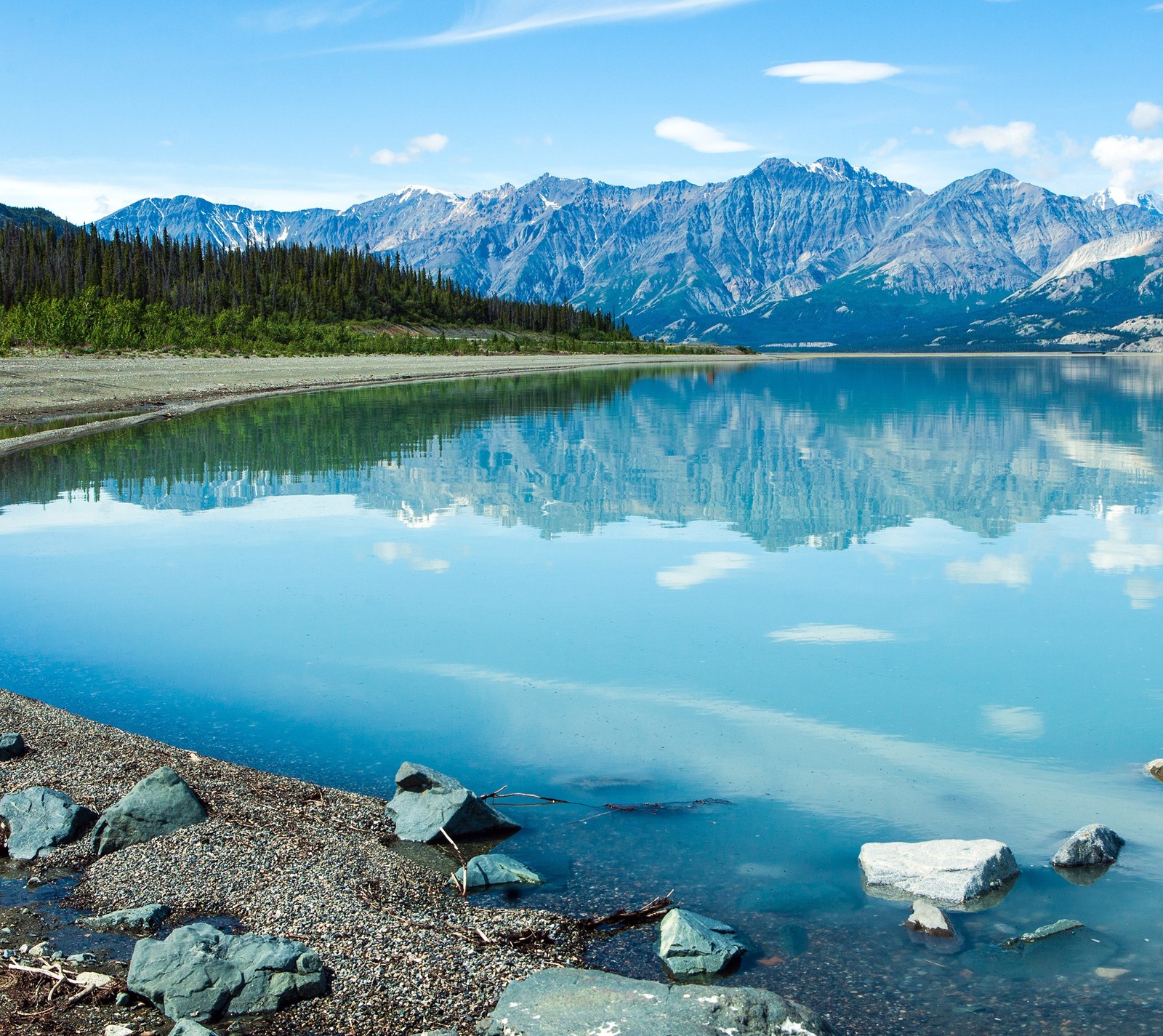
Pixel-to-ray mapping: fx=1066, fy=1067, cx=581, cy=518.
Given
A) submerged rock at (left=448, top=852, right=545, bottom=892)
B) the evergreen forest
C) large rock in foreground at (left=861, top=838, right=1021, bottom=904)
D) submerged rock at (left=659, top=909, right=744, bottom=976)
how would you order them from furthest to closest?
1. the evergreen forest
2. submerged rock at (left=448, top=852, right=545, bottom=892)
3. large rock in foreground at (left=861, top=838, right=1021, bottom=904)
4. submerged rock at (left=659, top=909, right=744, bottom=976)

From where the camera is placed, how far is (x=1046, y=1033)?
5.93 meters

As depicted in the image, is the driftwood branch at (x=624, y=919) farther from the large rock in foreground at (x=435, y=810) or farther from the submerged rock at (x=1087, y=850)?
the submerged rock at (x=1087, y=850)

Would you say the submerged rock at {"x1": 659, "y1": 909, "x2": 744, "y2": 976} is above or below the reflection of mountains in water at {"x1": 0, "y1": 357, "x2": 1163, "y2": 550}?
below

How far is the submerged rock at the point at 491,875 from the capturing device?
754 cm

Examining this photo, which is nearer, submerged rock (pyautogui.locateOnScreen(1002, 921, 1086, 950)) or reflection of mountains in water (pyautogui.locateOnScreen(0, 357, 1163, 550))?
submerged rock (pyautogui.locateOnScreen(1002, 921, 1086, 950))

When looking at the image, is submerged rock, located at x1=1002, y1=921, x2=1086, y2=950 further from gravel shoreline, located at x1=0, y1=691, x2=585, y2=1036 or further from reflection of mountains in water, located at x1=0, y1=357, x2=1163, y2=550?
reflection of mountains in water, located at x1=0, y1=357, x2=1163, y2=550

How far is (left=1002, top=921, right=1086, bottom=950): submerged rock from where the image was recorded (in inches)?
270

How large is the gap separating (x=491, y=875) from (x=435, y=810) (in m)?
0.91

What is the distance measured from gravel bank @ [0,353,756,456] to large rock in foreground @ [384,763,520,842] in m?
29.6

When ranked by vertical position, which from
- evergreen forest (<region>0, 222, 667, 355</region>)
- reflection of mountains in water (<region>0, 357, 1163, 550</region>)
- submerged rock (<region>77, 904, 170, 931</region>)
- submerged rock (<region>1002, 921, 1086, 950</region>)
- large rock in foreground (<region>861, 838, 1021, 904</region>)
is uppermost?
evergreen forest (<region>0, 222, 667, 355</region>)

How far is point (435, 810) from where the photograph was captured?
8.31m

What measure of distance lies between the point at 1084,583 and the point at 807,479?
12.7 meters

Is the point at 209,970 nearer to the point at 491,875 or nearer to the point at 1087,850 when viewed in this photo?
the point at 491,875

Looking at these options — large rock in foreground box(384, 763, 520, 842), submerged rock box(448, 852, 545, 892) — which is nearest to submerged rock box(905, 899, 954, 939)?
submerged rock box(448, 852, 545, 892)
